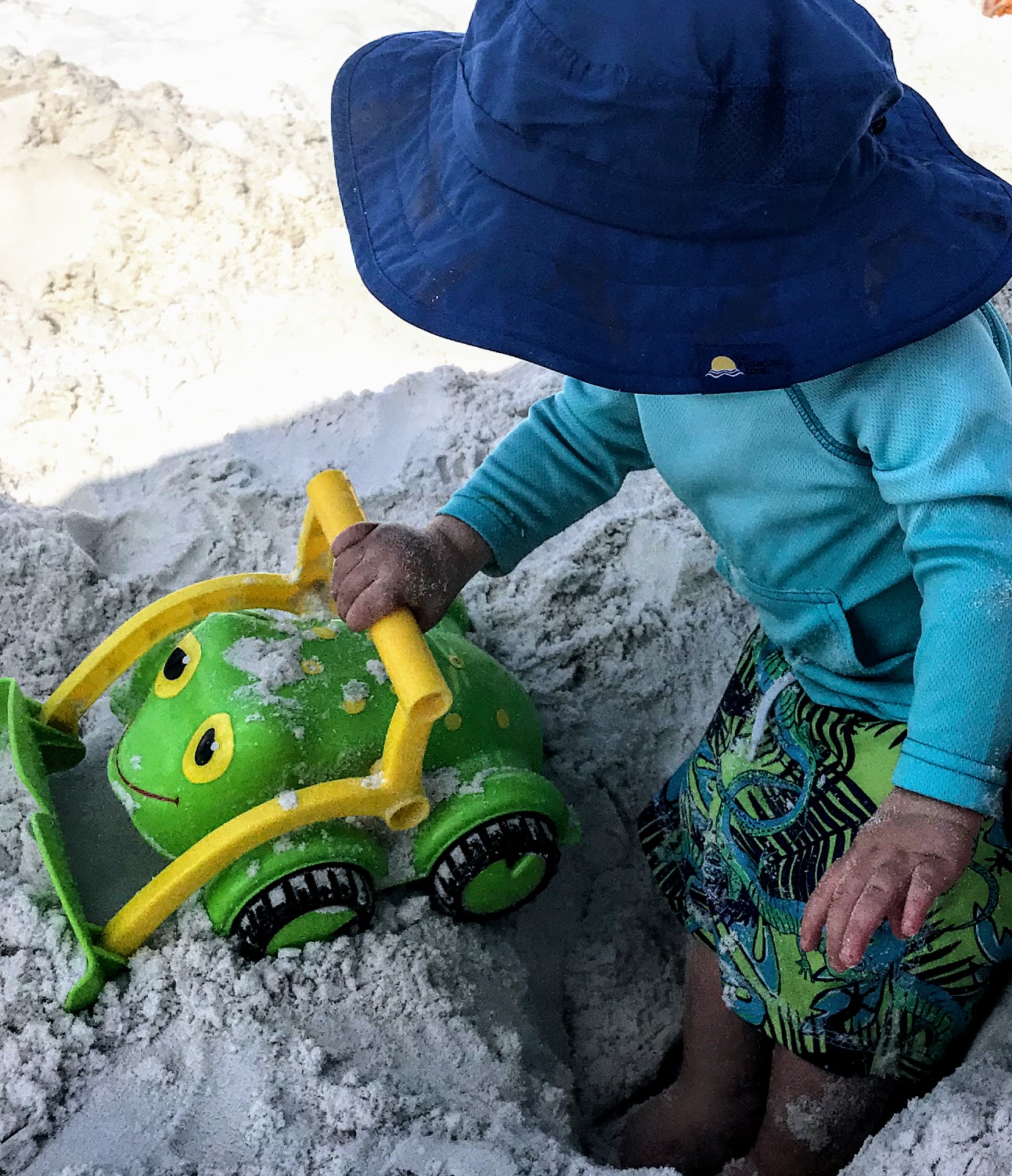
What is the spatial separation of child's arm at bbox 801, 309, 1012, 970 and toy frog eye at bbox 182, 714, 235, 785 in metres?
0.51

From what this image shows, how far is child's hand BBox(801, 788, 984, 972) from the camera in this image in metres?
0.76

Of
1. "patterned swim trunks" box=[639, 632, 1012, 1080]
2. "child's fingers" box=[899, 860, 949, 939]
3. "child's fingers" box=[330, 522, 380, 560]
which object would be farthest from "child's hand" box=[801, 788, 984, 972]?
"child's fingers" box=[330, 522, 380, 560]

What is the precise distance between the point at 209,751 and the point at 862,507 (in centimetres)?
57

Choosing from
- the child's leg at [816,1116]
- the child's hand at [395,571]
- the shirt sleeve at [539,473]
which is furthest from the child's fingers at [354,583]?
the child's leg at [816,1116]

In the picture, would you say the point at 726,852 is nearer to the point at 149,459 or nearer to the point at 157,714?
the point at 157,714

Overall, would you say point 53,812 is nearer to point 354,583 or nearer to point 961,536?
point 354,583

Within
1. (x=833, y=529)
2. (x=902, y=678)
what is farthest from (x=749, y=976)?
(x=833, y=529)

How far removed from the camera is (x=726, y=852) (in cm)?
103

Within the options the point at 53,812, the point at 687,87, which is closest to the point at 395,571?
the point at 53,812

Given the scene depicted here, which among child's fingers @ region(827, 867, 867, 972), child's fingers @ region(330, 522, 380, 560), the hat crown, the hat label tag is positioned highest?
the hat crown

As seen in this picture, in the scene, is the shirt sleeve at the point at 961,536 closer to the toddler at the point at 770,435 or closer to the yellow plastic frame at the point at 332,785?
the toddler at the point at 770,435

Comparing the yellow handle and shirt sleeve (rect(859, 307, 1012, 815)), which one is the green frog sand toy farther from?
shirt sleeve (rect(859, 307, 1012, 815))

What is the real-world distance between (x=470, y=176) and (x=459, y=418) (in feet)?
3.13

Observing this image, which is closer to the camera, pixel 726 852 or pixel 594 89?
pixel 594 89
